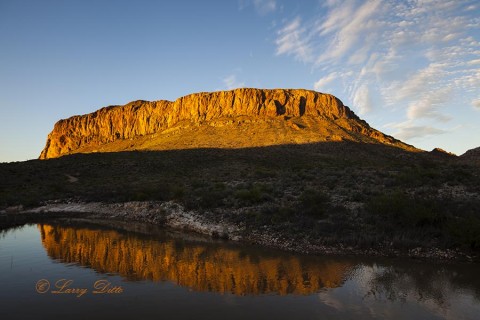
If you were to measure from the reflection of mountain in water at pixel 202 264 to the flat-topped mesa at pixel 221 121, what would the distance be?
6556 cm

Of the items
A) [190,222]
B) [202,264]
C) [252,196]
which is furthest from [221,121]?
[202,264]

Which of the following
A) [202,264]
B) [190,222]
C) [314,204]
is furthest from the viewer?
[190,222]

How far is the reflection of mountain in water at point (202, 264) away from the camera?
1031 cm

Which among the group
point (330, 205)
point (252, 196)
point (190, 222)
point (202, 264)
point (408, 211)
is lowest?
point (202, 264)

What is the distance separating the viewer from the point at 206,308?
8.55m

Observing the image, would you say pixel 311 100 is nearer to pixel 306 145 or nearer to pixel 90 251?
pixel 306 145

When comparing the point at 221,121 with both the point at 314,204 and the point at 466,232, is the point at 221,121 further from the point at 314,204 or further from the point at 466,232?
the point at 466,232

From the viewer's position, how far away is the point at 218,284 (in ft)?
33.8

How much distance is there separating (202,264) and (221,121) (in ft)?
313

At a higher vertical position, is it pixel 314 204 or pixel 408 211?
pixel 314 204

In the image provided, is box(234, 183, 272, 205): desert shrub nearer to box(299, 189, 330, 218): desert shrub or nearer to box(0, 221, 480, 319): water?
box(299, 189, 330, 218): desert shrub

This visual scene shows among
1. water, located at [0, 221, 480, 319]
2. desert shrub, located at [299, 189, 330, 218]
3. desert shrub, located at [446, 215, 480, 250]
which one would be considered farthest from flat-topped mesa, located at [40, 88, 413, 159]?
water, located at [0, 221, 480, 319]

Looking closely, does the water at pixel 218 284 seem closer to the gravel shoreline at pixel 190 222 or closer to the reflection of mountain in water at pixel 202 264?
the reflection of mountain in water at pixel 202 264

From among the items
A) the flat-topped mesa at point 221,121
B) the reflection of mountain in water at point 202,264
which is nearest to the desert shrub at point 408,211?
the reflection of mountain in water at point 202,264
